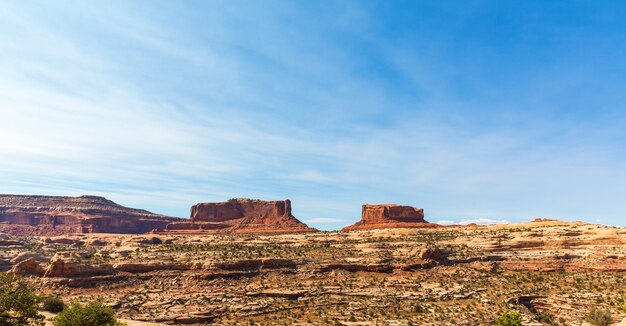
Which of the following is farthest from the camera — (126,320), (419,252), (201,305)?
(419,252)

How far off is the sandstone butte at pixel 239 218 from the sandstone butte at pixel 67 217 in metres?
36.5

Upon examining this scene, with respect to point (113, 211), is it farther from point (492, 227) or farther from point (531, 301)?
point (531, 301)

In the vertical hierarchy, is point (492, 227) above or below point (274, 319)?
above

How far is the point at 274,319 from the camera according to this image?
135 ft

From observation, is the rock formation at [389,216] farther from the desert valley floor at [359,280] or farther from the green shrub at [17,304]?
the green shrub at [17,304]

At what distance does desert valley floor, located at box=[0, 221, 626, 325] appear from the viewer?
42500 millimetres

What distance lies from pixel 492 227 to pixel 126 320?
238ft

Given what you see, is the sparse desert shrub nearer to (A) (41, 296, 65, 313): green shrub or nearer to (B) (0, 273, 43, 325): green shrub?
(B) (0, 273, 43, 325): green shrub

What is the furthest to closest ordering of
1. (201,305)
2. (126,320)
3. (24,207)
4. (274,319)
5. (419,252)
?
(24,207) → (419,252) → (201,305) → (274,319) → (126,320)

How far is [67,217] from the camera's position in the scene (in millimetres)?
160125

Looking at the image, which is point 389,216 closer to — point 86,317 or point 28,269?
point 28,269

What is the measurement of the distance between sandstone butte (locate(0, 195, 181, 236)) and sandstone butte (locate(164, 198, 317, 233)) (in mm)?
36517

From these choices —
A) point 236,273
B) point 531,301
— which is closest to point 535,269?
point 531,301

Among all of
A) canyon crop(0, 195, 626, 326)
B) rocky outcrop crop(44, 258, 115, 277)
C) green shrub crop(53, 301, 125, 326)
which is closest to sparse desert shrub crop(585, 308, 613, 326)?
canyon crop(0, 195, 626, 326)
